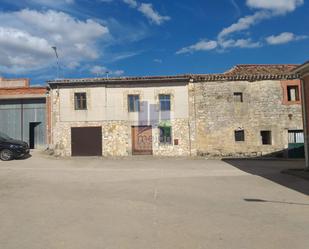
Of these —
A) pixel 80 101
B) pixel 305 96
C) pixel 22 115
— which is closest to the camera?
pixel 305 96

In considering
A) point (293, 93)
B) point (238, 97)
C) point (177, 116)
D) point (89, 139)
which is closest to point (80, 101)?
point (89, 139)

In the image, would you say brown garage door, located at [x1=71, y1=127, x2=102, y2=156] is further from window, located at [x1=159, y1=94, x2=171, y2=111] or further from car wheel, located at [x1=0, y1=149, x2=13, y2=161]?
Result: car wheel, located at [x1=0, y1=149, x2=13, y2=161]

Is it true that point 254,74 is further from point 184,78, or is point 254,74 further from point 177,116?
point 177,116

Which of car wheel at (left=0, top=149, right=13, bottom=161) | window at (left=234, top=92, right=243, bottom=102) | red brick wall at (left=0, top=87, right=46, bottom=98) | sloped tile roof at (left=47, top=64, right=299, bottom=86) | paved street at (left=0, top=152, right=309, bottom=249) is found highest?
sloped tile roof at (left=47, top=64, right=299, bottom=86)

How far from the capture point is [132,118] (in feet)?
77.5

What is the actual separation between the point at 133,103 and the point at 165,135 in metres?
3.24

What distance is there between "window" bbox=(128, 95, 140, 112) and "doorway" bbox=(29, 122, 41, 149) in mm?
7817

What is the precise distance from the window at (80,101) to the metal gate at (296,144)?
14822 mm

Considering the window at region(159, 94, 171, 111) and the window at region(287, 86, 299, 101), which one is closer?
the window at region(159, 94, 171, 111)

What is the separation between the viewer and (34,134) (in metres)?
26.2

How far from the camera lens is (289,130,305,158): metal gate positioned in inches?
918

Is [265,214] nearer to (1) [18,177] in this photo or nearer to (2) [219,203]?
(2) [219,203]

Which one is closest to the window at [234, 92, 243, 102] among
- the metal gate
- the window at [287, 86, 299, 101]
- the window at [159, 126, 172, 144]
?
the window at [287, 86, 299, 101]

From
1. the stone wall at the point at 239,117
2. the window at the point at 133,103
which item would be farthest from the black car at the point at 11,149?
the stone wall at the point at 239,117
